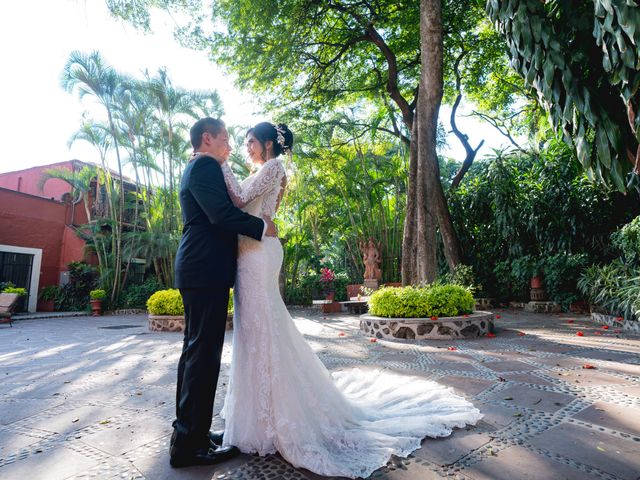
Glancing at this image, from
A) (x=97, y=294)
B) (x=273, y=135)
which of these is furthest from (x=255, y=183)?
(x=97, y=294)

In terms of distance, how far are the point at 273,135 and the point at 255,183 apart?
1.32 feet

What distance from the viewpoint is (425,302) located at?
6023mm

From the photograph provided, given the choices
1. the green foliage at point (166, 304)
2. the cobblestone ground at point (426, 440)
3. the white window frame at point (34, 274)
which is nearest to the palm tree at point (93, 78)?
the white window frame at point (34, 274)

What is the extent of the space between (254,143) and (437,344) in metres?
4.27

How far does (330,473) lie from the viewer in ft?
5.65

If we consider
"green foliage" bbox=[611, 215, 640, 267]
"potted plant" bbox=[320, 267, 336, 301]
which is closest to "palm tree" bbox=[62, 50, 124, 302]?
"potted plant" bbox=[320, 267, 336, 301]

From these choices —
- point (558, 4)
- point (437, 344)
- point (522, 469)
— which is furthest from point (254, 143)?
point (437, 344)

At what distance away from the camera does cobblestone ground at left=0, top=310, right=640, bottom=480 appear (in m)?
1.78

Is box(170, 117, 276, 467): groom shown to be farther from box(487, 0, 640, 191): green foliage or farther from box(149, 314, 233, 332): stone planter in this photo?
box(149, 314, 233, 332): stone planter

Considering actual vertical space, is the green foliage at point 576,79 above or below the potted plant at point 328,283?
above

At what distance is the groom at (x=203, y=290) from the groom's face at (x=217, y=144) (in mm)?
80

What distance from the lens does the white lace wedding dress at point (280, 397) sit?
6.37 ft

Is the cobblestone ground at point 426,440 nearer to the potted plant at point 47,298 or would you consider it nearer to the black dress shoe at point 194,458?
the black dress shoe at point 194,458

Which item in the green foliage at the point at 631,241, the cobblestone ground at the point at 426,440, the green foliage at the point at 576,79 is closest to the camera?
the cobblestone ground at the point at 426,440
